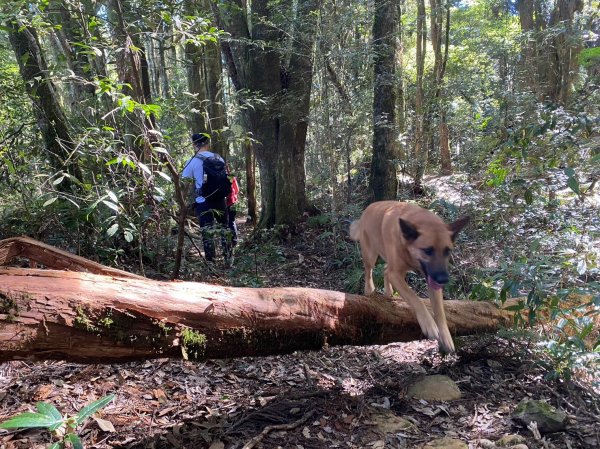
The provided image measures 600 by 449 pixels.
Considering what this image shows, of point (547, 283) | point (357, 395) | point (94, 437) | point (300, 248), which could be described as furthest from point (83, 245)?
point (547, 283)

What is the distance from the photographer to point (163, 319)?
284 centimetres

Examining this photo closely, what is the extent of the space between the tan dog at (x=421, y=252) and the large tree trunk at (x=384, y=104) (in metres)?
4.81

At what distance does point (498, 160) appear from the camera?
6.10 metres

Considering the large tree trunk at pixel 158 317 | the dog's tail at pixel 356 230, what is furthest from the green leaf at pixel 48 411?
the dog's tail at pixel 356 230

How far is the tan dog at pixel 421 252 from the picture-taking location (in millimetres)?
3686

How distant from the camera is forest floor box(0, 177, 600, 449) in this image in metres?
3.30

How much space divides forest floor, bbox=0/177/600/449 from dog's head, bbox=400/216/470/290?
1.25 m

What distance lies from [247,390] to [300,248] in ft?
16.6

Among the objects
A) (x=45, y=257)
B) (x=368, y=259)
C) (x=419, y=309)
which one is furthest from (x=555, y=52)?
(x=45, y=257)

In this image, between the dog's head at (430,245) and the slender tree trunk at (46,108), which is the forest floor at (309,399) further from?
the slender tree trunk at (46,108)

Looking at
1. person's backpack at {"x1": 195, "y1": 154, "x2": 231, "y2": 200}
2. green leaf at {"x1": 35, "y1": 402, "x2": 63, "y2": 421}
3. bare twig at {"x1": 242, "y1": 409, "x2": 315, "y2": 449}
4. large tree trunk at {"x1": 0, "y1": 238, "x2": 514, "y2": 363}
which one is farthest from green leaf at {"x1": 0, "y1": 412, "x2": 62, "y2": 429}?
person's backpack at {"x1": 195, "y1": 154, "x2": 231, "y2": 200}

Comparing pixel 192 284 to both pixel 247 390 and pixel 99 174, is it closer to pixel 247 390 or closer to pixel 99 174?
pixel 247 390

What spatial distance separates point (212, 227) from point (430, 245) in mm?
3602

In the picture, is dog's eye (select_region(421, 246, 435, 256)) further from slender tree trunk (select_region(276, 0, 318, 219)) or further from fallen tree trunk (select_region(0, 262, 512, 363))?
slender tree trunk (select_region(276, 0, 318, 219))
